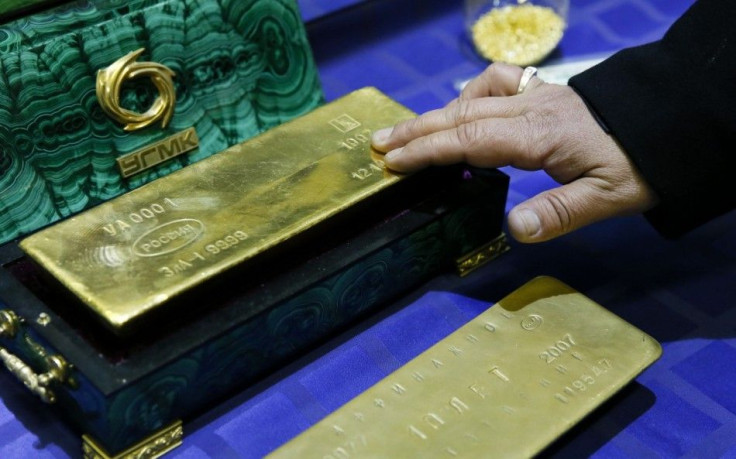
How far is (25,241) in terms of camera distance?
2.55 feet

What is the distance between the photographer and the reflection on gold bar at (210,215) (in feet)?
2.41

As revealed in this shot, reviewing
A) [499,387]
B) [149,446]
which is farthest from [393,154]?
[149,446]

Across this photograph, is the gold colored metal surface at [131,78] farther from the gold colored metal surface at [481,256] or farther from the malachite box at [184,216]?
the gold colored metal surface at [481,256]

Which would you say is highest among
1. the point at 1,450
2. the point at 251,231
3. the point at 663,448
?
the point at 251,231

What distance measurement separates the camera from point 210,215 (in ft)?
2.65

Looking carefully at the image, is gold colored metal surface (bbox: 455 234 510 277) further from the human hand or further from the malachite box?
the human hand

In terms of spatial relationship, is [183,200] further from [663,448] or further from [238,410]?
[663,448]

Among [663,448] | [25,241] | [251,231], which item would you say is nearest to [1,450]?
[25,241]

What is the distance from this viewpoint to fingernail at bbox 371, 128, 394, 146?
88cm

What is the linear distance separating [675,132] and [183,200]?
460 millimetres

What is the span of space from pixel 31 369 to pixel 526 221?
18.0 inches

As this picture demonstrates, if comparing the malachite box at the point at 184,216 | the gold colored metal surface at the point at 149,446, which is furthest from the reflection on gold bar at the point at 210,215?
the gold colored metal surface at the point at 149,446

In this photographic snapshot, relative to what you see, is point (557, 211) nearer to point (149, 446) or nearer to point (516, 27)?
point (149, 446)

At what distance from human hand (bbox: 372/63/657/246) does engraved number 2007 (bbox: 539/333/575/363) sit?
10 cm
